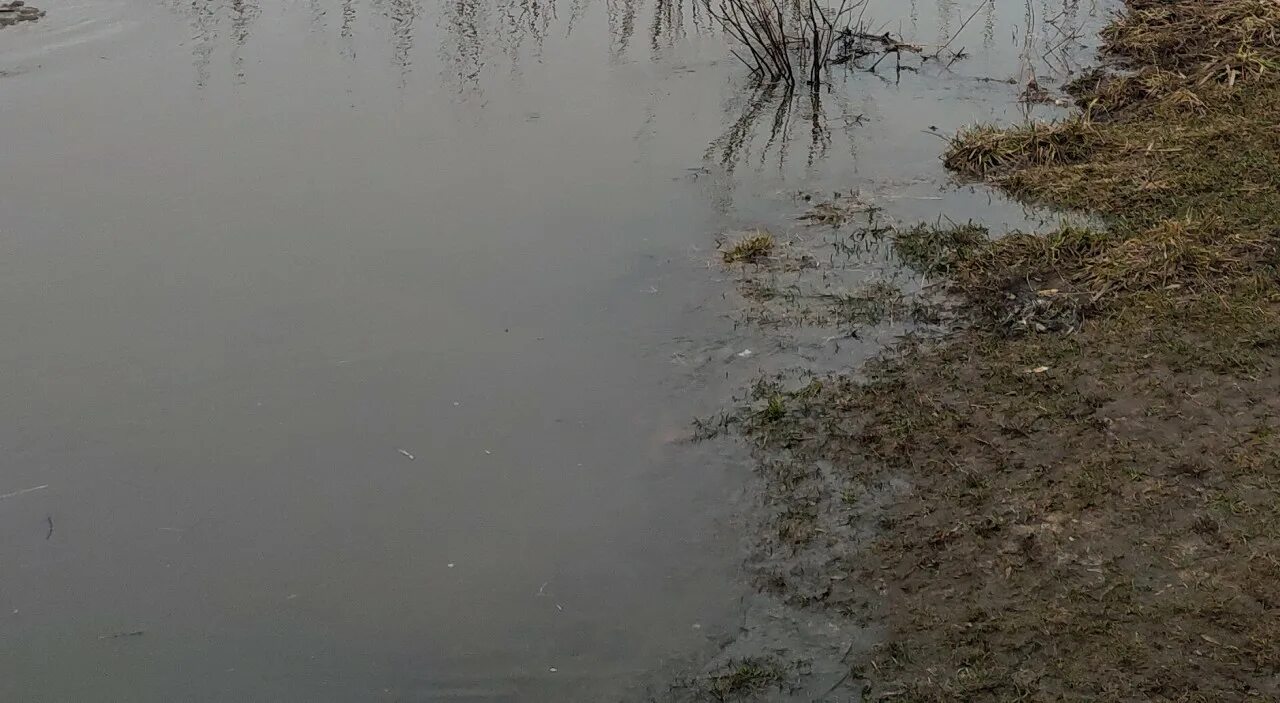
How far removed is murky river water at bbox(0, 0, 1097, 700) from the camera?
142 inches

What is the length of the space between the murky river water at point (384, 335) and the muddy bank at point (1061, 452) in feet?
1.37

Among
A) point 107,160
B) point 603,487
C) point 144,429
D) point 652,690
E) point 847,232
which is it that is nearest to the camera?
point 652,690

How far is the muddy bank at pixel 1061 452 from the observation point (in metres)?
3.21

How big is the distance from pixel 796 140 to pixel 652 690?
461 centimetres

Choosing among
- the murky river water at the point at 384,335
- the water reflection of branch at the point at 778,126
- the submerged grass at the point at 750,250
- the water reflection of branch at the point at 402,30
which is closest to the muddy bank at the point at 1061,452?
the submerged grass at the point at 750,250

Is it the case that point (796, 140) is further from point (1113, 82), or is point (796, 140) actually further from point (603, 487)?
point (603, 487)

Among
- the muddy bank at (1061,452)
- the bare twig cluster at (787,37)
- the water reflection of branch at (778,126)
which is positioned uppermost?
the bare twig cluster at (787,37)

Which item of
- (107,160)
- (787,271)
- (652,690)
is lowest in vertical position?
(652,690)

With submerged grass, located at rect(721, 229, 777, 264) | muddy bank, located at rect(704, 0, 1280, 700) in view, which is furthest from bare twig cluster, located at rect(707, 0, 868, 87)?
submerged grass, located at rect(721, 229, 777, 264)

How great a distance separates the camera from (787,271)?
18.0 ft

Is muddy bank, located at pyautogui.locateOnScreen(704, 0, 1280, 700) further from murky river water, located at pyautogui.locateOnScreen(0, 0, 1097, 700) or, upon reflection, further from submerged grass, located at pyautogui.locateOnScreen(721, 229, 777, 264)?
murky river water, located at pyautogui.locateOnScreen(0, 0, 1097, 700)

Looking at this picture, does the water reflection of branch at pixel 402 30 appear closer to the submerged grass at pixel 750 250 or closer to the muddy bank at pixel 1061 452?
the submerged grass at pixel 750 250

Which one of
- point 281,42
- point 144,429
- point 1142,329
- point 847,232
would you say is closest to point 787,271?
point 847,232

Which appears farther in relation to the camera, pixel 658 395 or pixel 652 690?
pixel 658 395
